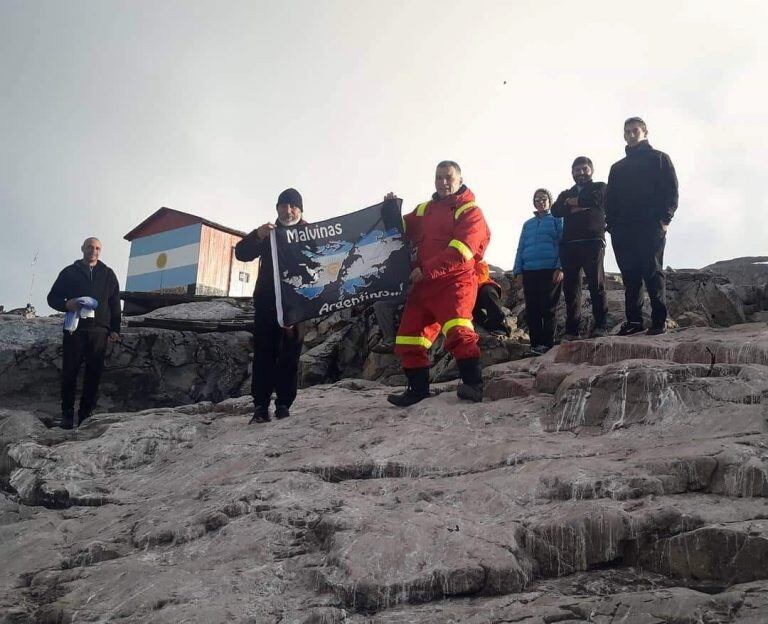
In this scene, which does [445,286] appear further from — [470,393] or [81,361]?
[81,361]

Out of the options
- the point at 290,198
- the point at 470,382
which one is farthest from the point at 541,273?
the point at 290,198

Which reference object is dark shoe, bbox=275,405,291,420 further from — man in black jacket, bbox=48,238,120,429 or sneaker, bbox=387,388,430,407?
man in black jacket, bbox=48,238,120,429

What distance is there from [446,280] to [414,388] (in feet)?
3.38

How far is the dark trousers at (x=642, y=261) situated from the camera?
6.87 meters

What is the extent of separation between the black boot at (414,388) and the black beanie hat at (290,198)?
1897mm

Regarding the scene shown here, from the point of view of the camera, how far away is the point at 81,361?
24.5 ft

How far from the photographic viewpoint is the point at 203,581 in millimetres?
3270

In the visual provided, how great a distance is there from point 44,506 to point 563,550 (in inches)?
165

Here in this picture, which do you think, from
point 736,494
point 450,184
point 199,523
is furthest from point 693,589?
point 450,184

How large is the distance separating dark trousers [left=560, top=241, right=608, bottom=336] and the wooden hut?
19164 mm

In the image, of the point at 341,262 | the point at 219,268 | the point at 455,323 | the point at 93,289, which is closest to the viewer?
the point at 455,323

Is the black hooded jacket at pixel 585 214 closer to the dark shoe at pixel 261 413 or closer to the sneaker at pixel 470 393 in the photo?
the sneaker at pixel 470 393

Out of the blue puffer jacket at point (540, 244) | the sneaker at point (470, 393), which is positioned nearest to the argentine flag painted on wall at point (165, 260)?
the blue puffer jacket at point (540, 244)

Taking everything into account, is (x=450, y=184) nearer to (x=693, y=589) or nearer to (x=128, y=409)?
(x=693, y=589)
